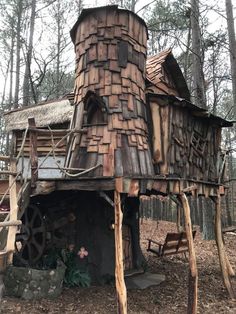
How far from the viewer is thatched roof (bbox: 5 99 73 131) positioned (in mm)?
13773

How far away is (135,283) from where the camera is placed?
930 cm

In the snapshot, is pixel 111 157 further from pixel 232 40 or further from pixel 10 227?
pixel 232 40

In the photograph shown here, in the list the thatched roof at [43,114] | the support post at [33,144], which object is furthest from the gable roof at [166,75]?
the thatched roof at [43,114]

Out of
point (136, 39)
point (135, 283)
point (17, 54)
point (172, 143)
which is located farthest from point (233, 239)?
point (17, 54)

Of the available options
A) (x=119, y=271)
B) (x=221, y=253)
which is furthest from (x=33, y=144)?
(x=221, y=253)

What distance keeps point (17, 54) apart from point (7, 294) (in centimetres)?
2000

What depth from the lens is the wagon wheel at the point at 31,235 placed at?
936 cm

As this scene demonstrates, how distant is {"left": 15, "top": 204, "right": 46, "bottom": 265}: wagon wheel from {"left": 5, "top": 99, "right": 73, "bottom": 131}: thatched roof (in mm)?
4760

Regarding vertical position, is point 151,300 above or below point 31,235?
below

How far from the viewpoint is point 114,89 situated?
789 cm

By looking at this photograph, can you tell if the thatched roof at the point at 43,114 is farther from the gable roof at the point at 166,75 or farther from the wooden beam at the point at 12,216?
the wooden beam at the point at 12,216

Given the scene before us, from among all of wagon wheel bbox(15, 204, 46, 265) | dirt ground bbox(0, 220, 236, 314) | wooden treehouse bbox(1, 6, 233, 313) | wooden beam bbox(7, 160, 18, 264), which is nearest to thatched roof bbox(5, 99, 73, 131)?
wooden treehouse bbox(1, 6, 233, 313)

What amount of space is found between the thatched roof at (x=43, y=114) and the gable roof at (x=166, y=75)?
157 inches

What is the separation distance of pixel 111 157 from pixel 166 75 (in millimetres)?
5058
